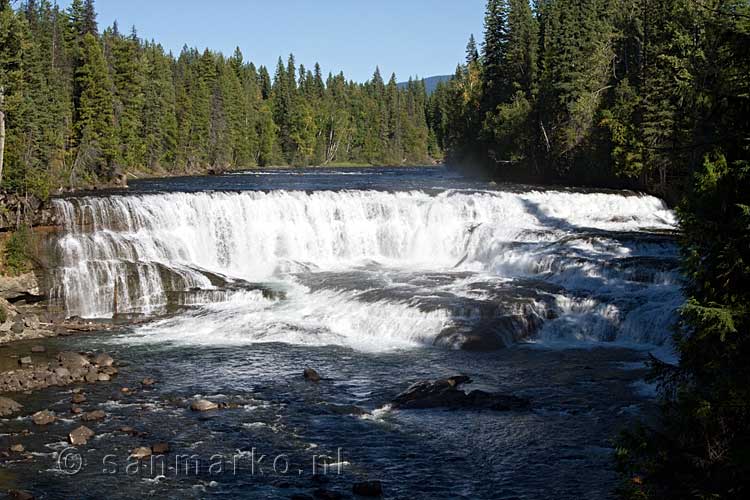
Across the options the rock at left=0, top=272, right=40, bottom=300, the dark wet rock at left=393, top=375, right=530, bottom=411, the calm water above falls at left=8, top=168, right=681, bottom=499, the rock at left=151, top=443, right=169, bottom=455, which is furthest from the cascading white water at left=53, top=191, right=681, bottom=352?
the rock at left=151, top=443, right=169, bottom=455

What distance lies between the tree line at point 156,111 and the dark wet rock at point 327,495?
21.1m

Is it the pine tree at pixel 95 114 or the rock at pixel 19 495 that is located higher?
the pine tree at pixel 95 114

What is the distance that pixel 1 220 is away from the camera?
88.8 ft

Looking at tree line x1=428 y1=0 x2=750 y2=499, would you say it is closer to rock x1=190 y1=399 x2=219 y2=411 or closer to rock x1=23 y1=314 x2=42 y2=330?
rock x1=190 y1=399 x2=219 y2=411

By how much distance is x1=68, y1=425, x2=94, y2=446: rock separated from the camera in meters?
14.6

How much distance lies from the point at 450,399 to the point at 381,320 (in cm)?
729

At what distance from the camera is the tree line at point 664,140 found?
7566 mm

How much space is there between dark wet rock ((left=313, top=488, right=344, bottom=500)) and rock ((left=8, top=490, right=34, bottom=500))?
4873 millimetres

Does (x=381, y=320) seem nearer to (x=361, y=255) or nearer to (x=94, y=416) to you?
(x=94, y=416)

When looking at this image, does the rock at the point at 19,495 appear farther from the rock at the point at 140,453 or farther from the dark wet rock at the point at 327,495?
the dark wet rock at the point at 327,495

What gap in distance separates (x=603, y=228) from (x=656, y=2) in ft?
→ 72.6

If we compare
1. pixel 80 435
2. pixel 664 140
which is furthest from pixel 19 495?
pixel 664 140

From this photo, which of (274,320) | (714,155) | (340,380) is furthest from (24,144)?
(714,155)

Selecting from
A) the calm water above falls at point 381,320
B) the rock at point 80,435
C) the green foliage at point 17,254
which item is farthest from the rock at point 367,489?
the green foliage at point 17,254
